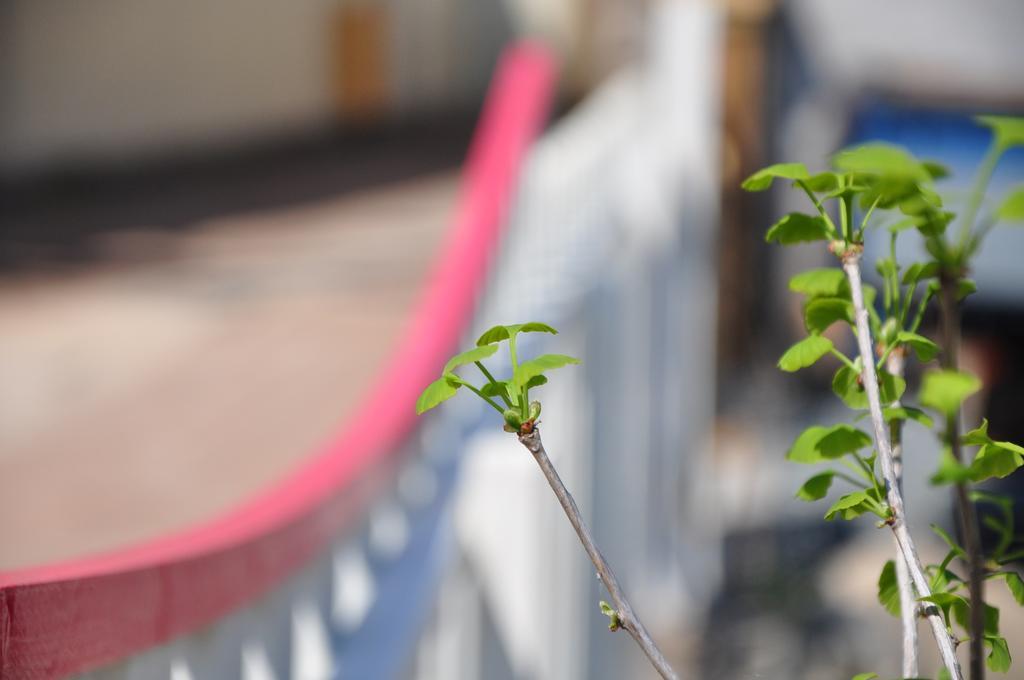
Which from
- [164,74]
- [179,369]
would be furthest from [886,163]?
[164,74]

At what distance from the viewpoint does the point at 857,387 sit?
3.04ft

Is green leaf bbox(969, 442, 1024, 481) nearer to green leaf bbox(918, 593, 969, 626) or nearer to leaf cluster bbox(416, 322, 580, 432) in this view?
green leaf bbox(918, 593, 969, 626)

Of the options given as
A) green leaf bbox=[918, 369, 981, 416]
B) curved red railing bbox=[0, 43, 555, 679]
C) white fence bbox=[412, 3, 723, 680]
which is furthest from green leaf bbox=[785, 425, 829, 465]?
white fence bbox=[412, 3, 723, 680]

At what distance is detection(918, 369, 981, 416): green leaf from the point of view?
610 millimetres

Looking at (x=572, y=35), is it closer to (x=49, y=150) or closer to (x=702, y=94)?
(x=49, y=150)

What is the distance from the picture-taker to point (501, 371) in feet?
11.6

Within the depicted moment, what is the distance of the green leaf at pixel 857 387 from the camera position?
91cm

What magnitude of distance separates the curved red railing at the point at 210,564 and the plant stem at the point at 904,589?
66 cm

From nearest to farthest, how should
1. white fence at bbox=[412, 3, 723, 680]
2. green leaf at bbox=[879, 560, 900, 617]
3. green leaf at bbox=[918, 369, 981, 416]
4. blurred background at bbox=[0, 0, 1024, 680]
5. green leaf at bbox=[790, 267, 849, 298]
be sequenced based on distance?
green leaf at bbox=[918, 369, 981, 416], green leaf at bbox=[790, 267, 849, 298], green leaf at bbox=[879, 560, 900, 617], white fence at bbox=[412, 3, 723, 680], blurred background at bbox=[0, 0, 1024, 680]

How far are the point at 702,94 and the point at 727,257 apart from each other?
2543 mm

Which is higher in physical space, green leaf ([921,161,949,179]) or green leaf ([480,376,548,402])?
green leaf ([921,161,949,179])

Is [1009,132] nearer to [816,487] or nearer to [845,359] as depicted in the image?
[845,359]

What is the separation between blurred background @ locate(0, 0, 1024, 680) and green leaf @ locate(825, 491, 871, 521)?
→ 27.9 inches

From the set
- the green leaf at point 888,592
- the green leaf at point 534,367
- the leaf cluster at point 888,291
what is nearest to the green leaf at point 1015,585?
the leaf cluster at point 888,291
